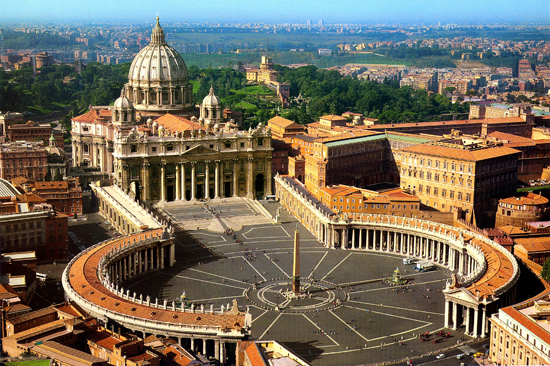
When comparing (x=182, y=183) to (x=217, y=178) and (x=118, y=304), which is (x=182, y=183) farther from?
(x=118, y=304)

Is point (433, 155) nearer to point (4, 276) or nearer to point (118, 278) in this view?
point (118, 278)

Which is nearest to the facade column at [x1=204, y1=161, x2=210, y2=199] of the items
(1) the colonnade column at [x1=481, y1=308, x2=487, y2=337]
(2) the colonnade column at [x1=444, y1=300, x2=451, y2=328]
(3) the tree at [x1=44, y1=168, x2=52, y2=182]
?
(3) the tree at [x1=44, y1=168, x2=52, y2=182]

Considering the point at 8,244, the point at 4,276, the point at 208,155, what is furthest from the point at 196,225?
the point at 4,276

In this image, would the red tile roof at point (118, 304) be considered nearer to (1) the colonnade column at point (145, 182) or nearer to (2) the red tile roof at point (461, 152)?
(1) the colonnade column at point (145, 182)

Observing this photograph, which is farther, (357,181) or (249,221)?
(357,181)

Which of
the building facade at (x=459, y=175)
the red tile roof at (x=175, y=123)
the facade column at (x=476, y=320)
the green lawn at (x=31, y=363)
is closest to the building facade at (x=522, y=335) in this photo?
the facade column at (x=476, y=320)

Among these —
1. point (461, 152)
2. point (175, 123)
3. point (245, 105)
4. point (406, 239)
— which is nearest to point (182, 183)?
point (175, 123)
